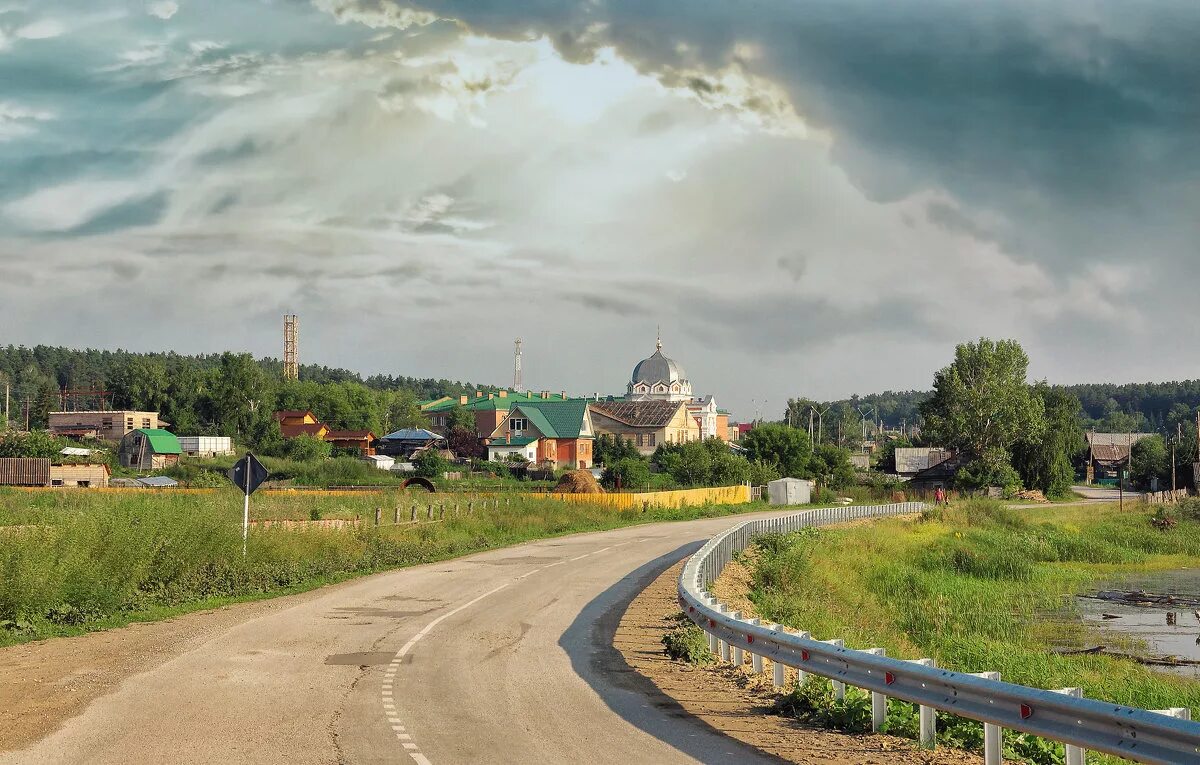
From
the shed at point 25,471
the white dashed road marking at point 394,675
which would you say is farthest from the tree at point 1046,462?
the white dashed road marking at point 394,675

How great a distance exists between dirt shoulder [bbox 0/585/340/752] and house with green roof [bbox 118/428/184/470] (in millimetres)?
84091

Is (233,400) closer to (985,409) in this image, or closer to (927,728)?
(985,409)

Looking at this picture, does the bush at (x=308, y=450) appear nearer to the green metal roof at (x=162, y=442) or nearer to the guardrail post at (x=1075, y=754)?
the green metal roof at (x=162, y=442)

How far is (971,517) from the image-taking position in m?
65.0

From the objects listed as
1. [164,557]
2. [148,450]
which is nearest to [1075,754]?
[164,557]

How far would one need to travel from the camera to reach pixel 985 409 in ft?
288

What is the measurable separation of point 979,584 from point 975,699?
111 feet

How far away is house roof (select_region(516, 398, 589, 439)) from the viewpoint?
112 m

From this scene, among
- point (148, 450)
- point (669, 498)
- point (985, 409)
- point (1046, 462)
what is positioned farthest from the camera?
point (148, 450)

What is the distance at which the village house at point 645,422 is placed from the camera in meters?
132

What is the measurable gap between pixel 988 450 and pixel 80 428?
102 meters

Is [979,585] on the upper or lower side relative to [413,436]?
lower

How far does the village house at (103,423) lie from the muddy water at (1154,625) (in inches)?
4381

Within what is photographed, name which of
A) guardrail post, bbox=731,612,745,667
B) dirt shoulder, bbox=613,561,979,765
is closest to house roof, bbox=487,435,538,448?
dirt shoulder, bbox=613,561,979,765
